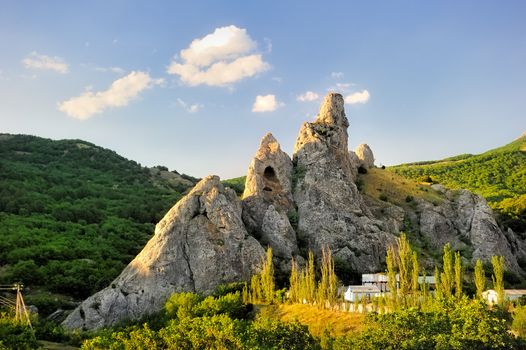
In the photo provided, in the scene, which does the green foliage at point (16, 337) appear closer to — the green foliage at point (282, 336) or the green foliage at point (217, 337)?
the green foliage at point (217, 337)

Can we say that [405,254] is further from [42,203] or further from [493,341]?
[42,203]

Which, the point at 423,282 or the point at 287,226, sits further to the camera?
the point at 287,226

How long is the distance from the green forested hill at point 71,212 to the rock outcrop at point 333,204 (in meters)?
35.7

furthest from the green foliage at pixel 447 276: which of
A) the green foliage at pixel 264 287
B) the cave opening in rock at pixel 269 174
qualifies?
the cave opening in rock at pixel 269 174

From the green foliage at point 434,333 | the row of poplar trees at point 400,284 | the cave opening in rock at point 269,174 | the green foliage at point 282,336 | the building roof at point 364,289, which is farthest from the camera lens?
the cave opening in rock at point 269,174

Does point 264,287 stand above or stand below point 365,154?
below

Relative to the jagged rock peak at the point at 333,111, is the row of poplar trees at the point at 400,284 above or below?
below

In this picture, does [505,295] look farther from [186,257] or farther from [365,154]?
[365,154]

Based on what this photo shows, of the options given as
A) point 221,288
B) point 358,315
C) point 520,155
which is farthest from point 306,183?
point 520,155

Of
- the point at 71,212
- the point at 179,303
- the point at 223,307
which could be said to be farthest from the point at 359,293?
the point at 71,212

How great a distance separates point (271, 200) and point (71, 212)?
2023 inches

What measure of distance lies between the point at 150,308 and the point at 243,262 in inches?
581

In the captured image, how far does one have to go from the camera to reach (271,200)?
84.8 metres

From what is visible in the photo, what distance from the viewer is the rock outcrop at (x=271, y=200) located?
3062 inches
